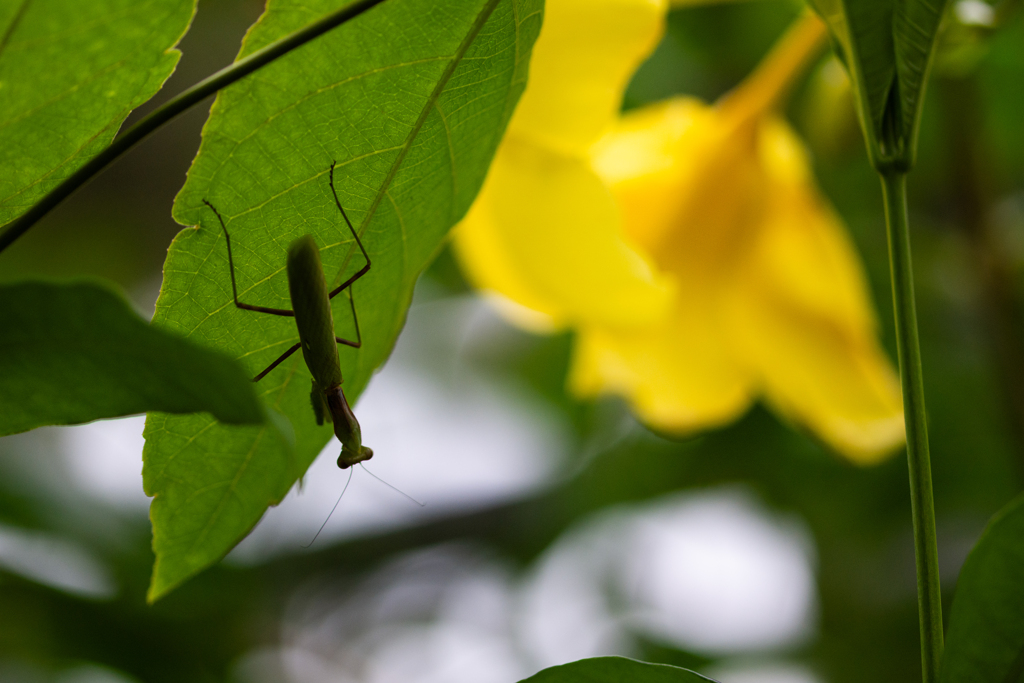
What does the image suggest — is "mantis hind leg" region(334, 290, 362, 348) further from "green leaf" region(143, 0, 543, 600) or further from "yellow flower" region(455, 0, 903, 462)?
"yellow flower" region(455, 0, 903, 462)

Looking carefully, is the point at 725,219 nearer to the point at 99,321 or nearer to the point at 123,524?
the point at 99,321

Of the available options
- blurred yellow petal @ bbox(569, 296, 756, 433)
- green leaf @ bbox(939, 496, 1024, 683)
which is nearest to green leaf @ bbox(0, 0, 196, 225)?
green leaf @ bbox(939, 496, 1024, 683)

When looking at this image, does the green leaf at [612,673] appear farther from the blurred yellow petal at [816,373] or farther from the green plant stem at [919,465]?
the blurred yellow petal at [816,373]

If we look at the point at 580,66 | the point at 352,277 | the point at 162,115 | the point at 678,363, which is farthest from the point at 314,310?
the point at 678,363

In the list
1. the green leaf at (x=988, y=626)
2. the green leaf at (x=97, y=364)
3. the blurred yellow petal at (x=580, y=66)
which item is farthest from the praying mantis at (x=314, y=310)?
the green leaf at (x=988, y=626)

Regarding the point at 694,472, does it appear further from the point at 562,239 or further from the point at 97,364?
the point at 97,364

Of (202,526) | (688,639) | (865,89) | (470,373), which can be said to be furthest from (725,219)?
(470,373)
